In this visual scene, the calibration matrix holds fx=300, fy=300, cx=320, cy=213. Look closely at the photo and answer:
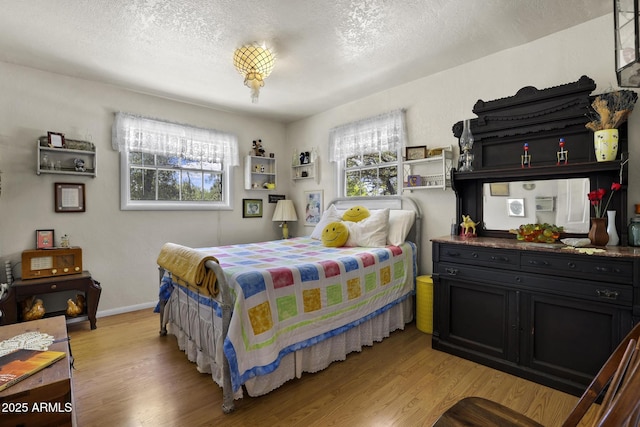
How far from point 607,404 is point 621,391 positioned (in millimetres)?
259

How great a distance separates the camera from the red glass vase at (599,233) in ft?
6.77

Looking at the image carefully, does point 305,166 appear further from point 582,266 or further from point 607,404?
point 607,404

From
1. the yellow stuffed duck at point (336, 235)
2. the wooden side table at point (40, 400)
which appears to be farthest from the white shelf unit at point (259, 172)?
the wooden side table at point (40, 400)

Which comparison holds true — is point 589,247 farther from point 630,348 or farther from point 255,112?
point 255,112

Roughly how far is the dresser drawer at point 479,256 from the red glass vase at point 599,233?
513mm

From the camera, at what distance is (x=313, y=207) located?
183 inches

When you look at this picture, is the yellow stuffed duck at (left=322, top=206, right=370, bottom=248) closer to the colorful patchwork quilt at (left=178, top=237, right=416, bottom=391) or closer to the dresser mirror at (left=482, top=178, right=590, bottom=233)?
the colorful patchwork quilt at (left=178, top=237, right=416, bottom=391)

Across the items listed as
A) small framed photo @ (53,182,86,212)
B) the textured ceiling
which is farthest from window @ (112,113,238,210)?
the textured ceiling

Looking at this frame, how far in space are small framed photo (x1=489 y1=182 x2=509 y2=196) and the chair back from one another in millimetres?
2005

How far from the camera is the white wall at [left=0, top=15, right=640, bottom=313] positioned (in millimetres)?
2469

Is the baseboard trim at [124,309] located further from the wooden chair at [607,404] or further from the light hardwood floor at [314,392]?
the wooden chair at [607,404]

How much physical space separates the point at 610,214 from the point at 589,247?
34 cm

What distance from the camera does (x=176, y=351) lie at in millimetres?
2566

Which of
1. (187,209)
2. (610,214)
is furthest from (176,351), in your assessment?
(610,214)
